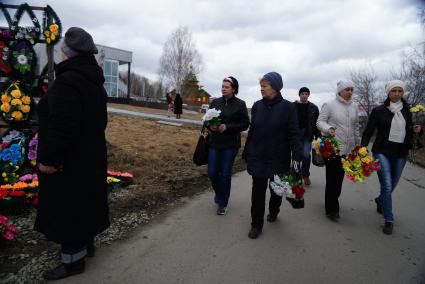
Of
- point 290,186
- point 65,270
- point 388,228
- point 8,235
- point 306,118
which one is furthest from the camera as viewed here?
point 306,118

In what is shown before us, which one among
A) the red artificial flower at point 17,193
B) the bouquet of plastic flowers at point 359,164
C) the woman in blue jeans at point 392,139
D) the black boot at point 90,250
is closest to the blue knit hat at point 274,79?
the bouquet of plastic flowers at point 359,164

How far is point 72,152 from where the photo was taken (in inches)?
114

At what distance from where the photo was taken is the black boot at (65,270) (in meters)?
2.97

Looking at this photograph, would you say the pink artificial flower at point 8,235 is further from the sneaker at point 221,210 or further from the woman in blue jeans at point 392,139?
the woman in blue jeans at point 392,139

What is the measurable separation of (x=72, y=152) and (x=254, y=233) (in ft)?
7.67

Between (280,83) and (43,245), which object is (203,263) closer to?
(43,245)

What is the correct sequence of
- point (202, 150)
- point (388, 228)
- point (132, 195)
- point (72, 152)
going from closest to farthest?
1. point (72, 152)
2. point (388, 228)
3. point (202, 150)
4. point (132, 195)

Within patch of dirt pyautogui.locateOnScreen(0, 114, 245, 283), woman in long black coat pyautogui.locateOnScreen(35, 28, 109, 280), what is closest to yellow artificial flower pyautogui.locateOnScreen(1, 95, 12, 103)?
patch of dirt pyautogui.locateOnScreen(0, 114, 245, 283)

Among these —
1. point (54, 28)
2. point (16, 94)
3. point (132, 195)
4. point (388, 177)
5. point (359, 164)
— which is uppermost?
point (54, 28)

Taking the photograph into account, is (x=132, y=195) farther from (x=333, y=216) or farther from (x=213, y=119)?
(x=333, y=216)

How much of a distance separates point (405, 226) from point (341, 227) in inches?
37.9

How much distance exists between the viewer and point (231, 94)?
493 centimetres

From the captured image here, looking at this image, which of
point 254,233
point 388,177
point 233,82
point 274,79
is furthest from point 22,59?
point 388,177

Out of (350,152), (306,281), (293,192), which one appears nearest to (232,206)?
(293,192)
